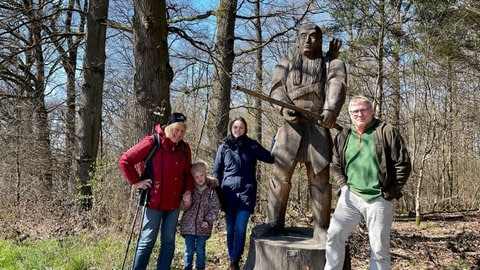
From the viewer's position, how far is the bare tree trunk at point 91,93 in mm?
9625

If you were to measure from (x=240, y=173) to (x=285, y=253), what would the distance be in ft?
3.12

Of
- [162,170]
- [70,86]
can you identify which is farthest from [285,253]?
[70,86]

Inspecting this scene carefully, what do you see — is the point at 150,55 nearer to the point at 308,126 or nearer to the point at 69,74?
the point at 308,126

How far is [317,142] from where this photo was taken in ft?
13.9

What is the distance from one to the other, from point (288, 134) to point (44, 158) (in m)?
9.27

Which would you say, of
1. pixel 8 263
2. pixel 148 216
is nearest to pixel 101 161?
pixel 8 263

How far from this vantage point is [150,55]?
569 cm

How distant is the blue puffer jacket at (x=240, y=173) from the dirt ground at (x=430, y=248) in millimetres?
1960

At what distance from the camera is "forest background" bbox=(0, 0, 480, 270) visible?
706cm

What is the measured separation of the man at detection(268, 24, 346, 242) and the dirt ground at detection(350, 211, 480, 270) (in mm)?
1698

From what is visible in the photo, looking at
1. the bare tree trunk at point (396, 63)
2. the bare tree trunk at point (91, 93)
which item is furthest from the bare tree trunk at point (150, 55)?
the bare tree trunk at point (396, 63)

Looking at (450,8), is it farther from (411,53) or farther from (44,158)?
(44,158)

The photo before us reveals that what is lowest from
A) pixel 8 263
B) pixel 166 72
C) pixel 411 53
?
pixel 8 263

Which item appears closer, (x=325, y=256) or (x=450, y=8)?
(x=325, y=256)
